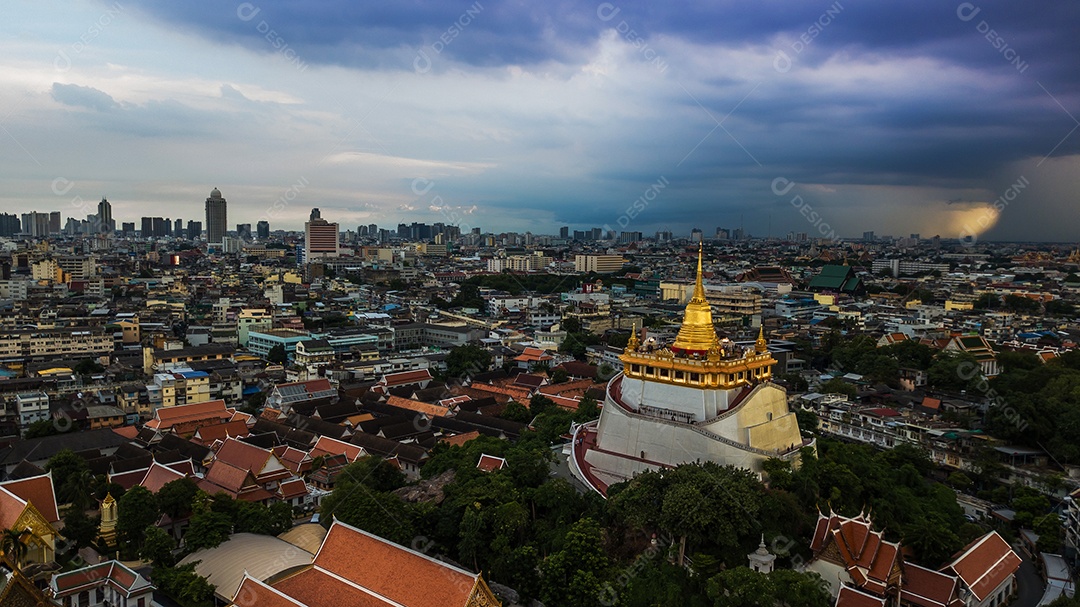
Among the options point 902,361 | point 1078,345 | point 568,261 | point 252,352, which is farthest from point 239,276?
point 1078,345

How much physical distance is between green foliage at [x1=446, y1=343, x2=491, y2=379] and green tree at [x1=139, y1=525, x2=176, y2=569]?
3343cm

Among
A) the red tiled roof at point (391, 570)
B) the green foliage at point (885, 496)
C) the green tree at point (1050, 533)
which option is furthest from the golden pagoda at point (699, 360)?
the red tiled roof at point (391, 570)

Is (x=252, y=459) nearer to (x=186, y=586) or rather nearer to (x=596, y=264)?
(x=186, y=586)

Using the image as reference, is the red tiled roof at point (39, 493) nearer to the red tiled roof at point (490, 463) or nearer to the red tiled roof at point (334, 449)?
the red tiled roof at point (334, 449)

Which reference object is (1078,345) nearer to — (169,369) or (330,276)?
(169,369)

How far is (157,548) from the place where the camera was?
23.8 m

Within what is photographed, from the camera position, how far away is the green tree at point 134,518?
2552 cm

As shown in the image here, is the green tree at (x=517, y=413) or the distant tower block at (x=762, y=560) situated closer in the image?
the distant tower block at (x=762, y=560)

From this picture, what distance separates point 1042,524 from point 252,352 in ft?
190

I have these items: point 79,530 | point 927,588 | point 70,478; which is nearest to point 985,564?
point 927,588

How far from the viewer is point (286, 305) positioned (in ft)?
304

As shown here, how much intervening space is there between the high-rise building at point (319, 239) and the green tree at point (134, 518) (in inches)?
6082

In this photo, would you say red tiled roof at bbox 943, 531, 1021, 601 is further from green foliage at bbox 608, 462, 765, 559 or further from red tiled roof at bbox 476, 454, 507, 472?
red tiled roof at bbox 476, 454, 507, 472

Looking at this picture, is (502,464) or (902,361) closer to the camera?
(502,464)
